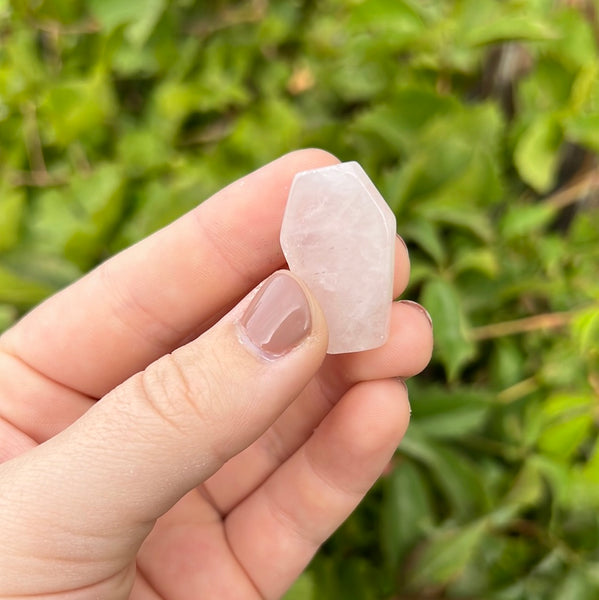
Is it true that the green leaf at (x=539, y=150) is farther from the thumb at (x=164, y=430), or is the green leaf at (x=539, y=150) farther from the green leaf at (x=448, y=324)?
the thumb at (x=164, y=430)

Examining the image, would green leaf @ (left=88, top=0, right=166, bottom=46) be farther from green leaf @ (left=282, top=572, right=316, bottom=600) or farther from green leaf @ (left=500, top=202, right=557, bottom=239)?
green leaf @ (left=282, top=572, right=316, bottom=600)

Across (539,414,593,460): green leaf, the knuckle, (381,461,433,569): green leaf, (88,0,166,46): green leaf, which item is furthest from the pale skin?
(88,0,166,46): green leaf

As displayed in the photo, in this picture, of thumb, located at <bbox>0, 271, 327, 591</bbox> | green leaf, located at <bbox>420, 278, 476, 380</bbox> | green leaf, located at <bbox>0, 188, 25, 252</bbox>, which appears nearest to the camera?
thumb, located at <bbox>0, 271, 327, 591</bbox>

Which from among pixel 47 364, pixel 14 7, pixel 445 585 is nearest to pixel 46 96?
pixel 14 7

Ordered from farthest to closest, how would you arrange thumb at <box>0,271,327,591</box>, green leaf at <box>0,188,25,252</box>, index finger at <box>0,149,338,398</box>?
green leaf at <box>0,188,25,252</box>, index finger at <box>0,149,338,398</box>, thumb at <box>0,271,327,591</box>

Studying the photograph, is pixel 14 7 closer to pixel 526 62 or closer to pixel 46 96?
pixel 46 96
